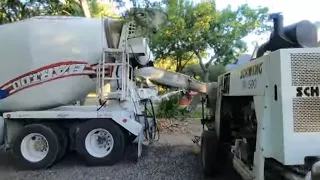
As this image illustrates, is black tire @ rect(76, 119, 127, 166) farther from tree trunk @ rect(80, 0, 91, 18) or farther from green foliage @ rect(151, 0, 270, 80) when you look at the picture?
green foliage @ rect(151, 0, 270, 80)

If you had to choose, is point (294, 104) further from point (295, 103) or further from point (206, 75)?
point (206, 75)

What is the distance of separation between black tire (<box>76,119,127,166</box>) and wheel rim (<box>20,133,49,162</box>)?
75 centimetres

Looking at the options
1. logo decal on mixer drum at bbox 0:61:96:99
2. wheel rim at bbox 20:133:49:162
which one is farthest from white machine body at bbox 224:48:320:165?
wheel rim at bbox 20:133:49:162

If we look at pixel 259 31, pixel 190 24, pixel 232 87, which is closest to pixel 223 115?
pixel 232 87

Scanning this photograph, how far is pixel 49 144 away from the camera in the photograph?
8266mm

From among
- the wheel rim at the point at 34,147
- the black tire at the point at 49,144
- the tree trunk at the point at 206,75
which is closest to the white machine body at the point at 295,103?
the black tire at the point at 49,144

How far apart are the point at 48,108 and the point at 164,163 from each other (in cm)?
305

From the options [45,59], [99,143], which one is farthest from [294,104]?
[45,59]

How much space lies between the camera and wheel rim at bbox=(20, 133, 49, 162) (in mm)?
8344

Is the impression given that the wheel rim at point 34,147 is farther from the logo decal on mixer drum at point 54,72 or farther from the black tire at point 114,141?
the logo decal on mixer drum at point 54,72

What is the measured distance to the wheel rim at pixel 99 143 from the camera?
27.4 feet

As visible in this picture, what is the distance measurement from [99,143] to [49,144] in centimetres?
106

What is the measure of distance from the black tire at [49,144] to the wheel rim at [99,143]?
0.70 metres

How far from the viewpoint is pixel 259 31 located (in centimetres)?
2819
